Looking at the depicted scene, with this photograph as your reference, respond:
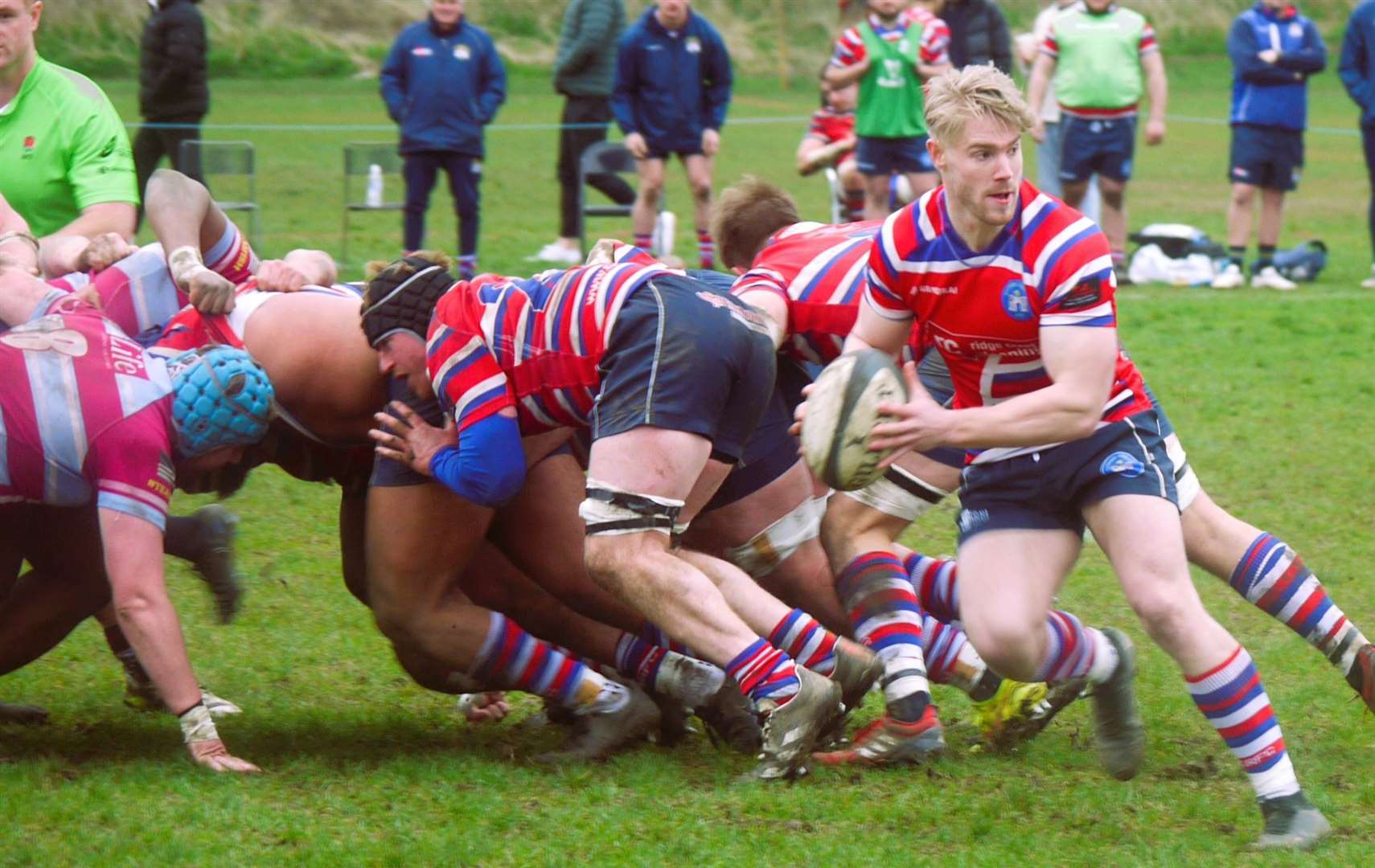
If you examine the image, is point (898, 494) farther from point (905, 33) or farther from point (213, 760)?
point (905, 33)

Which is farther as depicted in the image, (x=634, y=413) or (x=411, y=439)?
(x=411, y=439)

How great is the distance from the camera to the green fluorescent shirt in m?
5.38

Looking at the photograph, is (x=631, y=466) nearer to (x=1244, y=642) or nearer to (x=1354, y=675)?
(x=1354, y=675)

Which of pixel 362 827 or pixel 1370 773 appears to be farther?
pixel 1370 773

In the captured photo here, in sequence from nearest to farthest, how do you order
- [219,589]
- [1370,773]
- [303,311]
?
[1370,773] < [303,311] < [219,589]

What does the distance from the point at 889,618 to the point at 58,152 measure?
2937 millimetres

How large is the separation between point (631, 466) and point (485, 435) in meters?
0.35

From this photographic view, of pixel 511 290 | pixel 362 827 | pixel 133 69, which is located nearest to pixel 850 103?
pixel 511 290

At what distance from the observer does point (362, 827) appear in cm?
390

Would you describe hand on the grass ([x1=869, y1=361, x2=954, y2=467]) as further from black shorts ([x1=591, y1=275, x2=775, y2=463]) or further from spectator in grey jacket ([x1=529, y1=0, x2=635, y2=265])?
spectator in grey jacket ([x1=529, y1=0, x2=635, y2=265])

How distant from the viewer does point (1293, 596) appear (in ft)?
14.2

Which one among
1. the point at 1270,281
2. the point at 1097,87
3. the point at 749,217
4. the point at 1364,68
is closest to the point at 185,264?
the point at 749,217

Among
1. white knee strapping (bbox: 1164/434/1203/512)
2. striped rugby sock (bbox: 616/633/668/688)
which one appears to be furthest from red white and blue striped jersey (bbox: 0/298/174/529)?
white knee strapping (bbox: 1164/434/1203/512)

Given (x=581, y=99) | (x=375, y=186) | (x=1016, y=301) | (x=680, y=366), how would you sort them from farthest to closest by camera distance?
(x=581, y=99), (x=375, y=186), (x=680, y=366), (x=1016, y=301)
